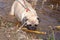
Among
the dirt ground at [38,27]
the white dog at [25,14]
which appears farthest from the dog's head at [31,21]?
the dirt ground at [38,27]

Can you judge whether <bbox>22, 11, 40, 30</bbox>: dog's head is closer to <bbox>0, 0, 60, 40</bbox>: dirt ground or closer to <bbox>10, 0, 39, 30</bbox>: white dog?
<bbox>10, 0, 39, 30</bbox>: white dog

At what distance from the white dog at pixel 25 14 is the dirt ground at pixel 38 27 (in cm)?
21

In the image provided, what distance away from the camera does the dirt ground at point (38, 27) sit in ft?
18.3

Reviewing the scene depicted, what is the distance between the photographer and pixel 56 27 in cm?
695

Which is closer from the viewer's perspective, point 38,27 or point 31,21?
point 31,21

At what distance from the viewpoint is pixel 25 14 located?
23.3 feet

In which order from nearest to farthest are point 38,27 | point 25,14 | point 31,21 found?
1. point 31,21
2. point 38,27
3. point 25,14

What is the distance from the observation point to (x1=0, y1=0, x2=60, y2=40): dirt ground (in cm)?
558

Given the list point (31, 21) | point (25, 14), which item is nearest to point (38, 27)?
point (31, 21)

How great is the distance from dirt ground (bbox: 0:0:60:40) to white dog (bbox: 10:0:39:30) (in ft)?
0.69

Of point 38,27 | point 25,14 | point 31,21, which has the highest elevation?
point 25,14

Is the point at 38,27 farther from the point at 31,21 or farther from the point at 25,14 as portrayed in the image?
the point at 25,14

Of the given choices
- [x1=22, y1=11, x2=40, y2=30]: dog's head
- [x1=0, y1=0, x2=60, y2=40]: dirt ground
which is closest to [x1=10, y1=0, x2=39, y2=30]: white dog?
[x1=22, y1=11, x2=40, y2=30]: dog's head

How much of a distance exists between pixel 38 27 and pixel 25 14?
573mm
